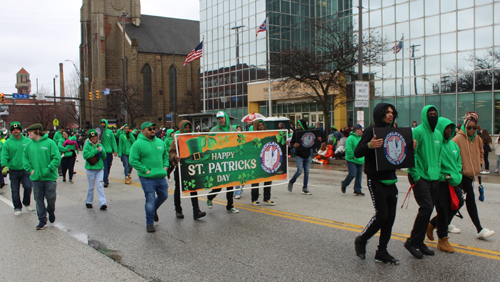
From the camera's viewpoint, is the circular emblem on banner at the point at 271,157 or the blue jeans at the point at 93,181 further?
the blue jeans at the point at 93,181

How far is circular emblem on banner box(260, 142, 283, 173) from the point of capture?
8.01 m

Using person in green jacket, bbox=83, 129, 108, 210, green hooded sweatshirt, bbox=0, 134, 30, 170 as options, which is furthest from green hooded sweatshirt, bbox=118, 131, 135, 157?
green hooded sweatshirt, bbox=0, 134, 30, 170

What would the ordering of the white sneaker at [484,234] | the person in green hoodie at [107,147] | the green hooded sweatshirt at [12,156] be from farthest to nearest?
the person in green hoodie at [107,147]
the green hooded sweatshirt at [12,156]
the white sneaker at [484,234]

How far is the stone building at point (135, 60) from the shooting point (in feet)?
207

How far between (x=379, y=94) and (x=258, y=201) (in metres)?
24.5

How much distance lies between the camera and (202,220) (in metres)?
7.46

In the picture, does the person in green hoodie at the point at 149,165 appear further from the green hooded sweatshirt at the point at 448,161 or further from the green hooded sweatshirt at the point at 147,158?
the green hooded sweatshirt at the point at 448,161

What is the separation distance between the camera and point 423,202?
4.98 meters

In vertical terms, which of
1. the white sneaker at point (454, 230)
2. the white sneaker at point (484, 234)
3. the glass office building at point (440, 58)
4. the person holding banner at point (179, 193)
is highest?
the glass office building at point (440, 58)

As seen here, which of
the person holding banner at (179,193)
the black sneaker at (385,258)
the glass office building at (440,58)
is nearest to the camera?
the black sneaker at (385,258)

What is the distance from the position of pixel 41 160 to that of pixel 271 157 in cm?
416

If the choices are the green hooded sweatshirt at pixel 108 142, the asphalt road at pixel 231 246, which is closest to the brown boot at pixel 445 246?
the asphalt road at pixel 231 246

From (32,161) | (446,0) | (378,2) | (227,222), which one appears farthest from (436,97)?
(32,161)

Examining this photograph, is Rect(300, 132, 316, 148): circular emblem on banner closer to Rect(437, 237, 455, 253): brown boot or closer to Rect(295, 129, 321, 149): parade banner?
Rect(295, 129, 321, 149): parade banner
